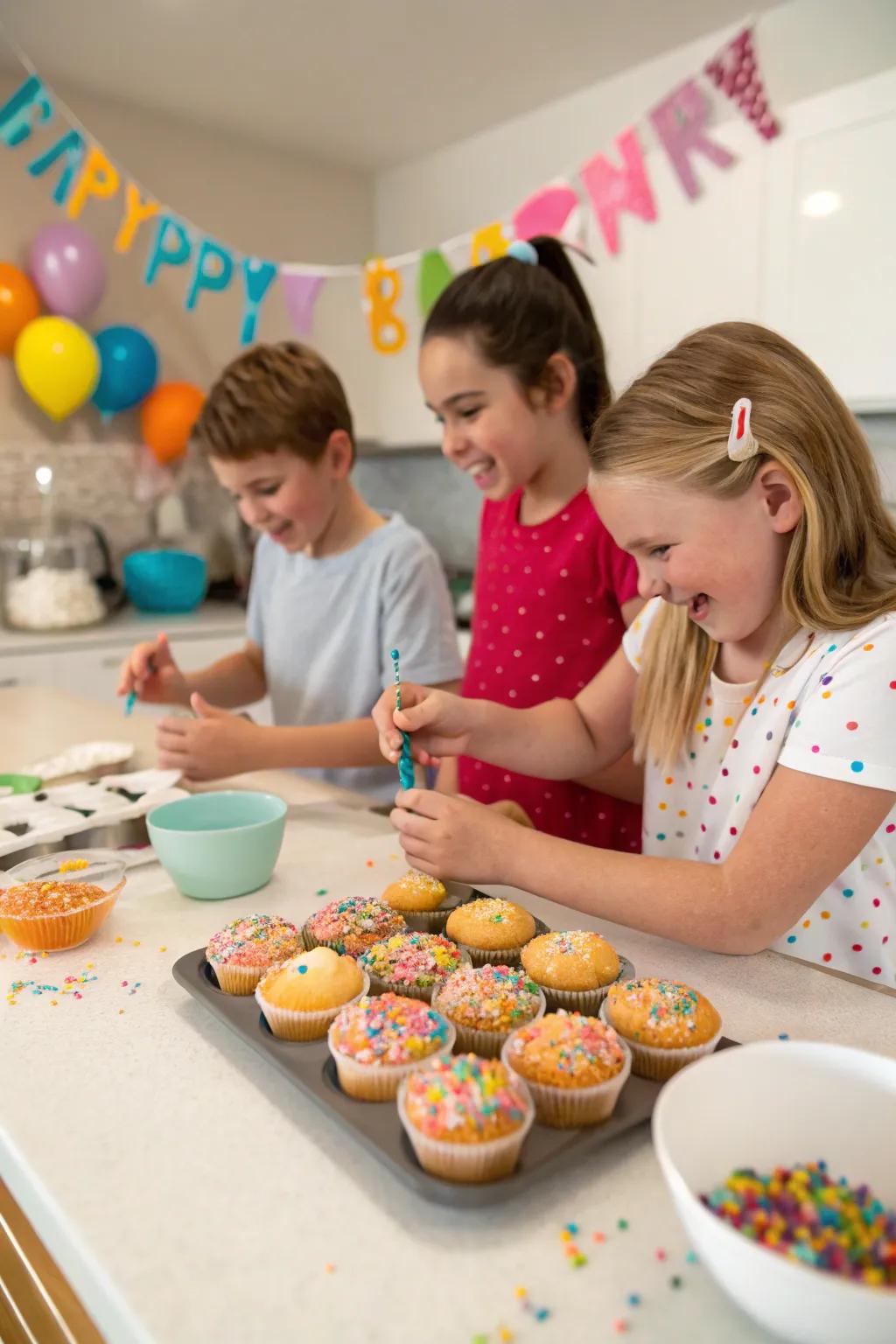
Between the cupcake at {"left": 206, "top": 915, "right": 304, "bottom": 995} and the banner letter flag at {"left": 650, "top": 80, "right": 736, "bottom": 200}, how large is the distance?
1.78 metres

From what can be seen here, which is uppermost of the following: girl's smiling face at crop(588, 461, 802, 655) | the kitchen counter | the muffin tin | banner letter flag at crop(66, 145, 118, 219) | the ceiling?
the ceiling

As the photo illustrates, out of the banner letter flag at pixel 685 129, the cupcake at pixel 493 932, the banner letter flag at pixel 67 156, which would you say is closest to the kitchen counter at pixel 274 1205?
the cupcake at pixel 493 932

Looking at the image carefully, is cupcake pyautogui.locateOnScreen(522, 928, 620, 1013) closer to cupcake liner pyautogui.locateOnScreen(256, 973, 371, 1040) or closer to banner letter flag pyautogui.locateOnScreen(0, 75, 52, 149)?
cupcake liner pyautogui.locateOnScreen(256, 973, 371, 1040)

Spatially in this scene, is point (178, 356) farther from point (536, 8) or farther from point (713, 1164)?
point (713, 1164)

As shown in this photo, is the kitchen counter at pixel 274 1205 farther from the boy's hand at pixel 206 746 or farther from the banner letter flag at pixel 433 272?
the banner letter flag at pixel 433 272

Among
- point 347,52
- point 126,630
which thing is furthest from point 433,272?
point 126,630

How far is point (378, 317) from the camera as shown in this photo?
258 centimetres

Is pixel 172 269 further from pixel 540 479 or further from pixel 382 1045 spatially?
pixel 382 1045

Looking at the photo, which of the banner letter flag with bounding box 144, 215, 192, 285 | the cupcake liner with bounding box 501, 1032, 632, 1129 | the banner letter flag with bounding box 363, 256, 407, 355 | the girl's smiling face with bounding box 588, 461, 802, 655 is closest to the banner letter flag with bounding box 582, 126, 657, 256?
the banner letter flag with bounding box 363, 256, 407, 355

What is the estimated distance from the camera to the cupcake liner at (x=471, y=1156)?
1.78 ft

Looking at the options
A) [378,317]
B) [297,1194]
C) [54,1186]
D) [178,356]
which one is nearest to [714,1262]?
[297,1194]

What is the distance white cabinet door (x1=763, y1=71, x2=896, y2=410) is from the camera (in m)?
2.20

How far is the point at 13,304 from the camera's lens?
3.06m

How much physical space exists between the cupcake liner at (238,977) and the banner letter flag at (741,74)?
1.92 metres
